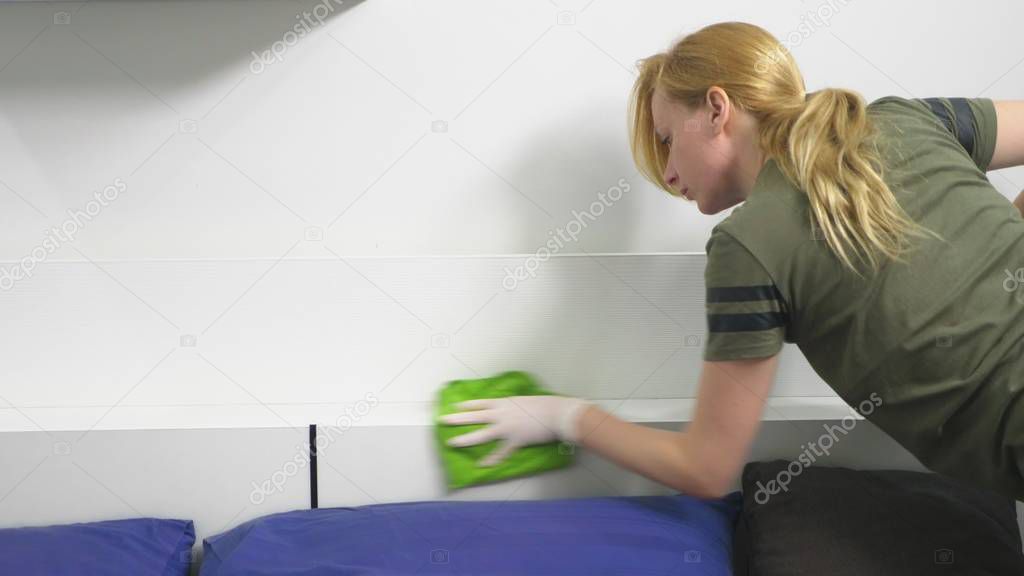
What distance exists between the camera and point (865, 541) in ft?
3.63

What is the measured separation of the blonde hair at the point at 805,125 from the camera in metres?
0.90

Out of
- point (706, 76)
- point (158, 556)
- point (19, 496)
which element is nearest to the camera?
point (706, 76)

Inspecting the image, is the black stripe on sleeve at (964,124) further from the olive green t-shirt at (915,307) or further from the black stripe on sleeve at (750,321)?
the black stripe on sleeve at (750,321)

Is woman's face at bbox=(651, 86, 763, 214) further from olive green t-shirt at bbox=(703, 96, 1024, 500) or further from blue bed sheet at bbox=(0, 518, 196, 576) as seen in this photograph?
blue bed sheet at bbox=(0, 518, 196, 576)

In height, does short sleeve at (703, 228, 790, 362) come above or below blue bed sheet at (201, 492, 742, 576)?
above

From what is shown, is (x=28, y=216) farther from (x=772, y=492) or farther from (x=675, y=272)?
(x=772, y=492)

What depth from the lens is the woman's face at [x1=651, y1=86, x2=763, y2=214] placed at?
3.36ft

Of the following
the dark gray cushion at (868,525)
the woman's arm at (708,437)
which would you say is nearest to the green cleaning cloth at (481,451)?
the woman's arm at (708,437)

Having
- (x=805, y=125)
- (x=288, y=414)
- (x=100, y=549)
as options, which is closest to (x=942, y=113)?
(x=805, y=125)

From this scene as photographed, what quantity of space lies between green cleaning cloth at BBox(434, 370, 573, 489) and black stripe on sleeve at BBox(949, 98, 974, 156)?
0.64 metres

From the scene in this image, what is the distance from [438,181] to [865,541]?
2.46ft

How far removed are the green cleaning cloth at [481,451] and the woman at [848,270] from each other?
0.67ft

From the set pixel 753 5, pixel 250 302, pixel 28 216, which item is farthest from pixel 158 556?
pixel 753 5

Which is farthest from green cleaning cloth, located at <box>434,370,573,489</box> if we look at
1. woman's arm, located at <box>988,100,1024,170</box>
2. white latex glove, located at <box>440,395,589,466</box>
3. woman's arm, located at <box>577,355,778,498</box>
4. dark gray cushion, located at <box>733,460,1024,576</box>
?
woman's arm, located at <box>988,100,1024,170</box>
